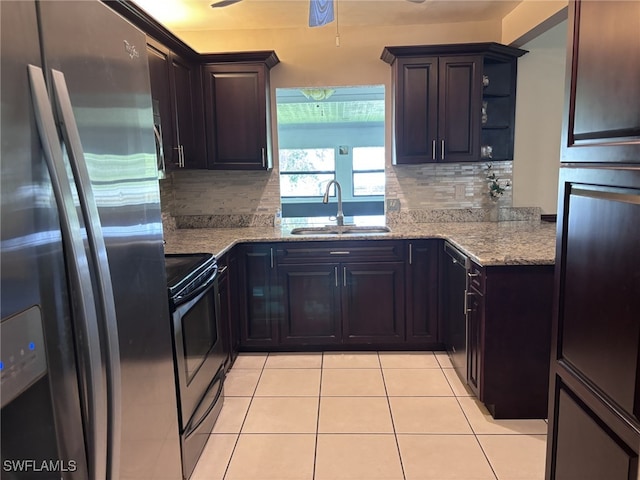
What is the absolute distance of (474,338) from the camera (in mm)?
2607

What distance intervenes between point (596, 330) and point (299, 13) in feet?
9.55

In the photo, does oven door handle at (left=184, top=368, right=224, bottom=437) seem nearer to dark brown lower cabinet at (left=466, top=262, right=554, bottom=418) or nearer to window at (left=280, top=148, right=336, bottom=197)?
dark brown lower cabinet at (left=466, top=262, right=554, bottom=418)

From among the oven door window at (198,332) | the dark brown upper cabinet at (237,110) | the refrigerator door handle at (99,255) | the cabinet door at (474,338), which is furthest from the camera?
the dark brown upper cabinet at (237,110)

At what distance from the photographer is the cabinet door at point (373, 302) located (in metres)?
3.37

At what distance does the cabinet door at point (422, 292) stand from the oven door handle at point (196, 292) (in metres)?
1.49

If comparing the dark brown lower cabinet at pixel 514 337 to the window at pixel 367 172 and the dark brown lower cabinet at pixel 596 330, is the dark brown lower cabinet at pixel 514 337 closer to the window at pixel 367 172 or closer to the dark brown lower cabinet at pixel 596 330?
the dark brown lower cabinet at pixel 596 330

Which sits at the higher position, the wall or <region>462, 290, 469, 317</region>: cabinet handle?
the wall

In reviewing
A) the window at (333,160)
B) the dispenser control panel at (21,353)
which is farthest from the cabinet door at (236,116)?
the window at (333,160)

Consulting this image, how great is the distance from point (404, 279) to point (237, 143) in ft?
5.31

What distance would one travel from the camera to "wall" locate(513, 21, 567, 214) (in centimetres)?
357

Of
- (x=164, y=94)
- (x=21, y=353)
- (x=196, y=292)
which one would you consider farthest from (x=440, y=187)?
(x=21, y=353)

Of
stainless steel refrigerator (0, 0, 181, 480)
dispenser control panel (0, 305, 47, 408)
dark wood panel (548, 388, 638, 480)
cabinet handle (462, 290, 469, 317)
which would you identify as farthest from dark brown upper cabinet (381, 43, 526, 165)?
dispenser control panel (0, 305, 47, 408)

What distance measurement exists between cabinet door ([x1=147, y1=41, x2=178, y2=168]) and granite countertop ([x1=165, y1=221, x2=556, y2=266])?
0.61m

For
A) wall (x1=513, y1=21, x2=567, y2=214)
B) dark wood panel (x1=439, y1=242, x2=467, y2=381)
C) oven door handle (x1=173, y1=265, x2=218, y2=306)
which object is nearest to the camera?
oven door handle (x1=173, y1=265, x2=218, y2=306)
